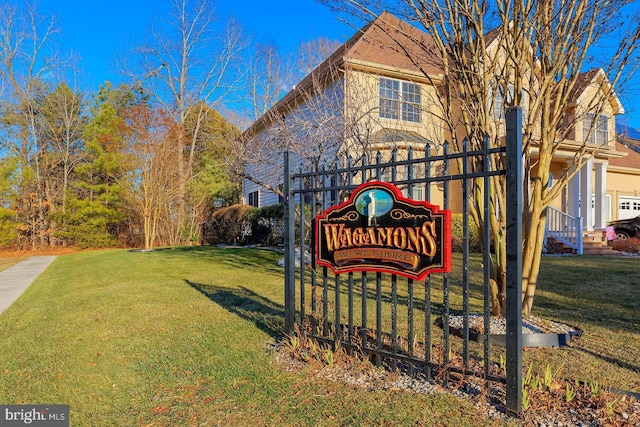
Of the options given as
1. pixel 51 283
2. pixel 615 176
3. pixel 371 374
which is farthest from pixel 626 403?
pixel 615 176

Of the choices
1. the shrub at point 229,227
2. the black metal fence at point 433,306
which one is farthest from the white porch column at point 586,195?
the shrub at point 229,227

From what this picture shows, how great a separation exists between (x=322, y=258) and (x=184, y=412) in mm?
1707

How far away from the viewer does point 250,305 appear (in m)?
6.03

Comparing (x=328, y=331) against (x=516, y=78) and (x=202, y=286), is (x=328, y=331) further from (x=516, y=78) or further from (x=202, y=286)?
(x=202, y=286)

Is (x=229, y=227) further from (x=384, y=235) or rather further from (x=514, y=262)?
(x=514, y=262)

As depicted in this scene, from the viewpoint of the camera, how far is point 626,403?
8.69ft

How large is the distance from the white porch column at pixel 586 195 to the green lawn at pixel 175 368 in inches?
506

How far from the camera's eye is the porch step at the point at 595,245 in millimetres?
13125

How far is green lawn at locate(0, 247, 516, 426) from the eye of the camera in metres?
2.80

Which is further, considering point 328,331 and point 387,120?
point 387,120

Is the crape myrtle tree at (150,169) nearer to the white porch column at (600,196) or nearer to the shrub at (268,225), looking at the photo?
the shrub at (268,225)

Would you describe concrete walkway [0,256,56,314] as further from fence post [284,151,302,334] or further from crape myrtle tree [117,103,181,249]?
fence post [284,151,302,334]

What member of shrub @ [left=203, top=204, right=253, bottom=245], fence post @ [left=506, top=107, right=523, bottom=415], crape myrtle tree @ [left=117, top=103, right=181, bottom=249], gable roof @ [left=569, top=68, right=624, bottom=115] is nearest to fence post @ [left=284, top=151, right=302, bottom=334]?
fence post @ [left=506, top=107, right=523, bottom=415]

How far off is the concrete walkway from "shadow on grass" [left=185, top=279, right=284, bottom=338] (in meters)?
3.16
